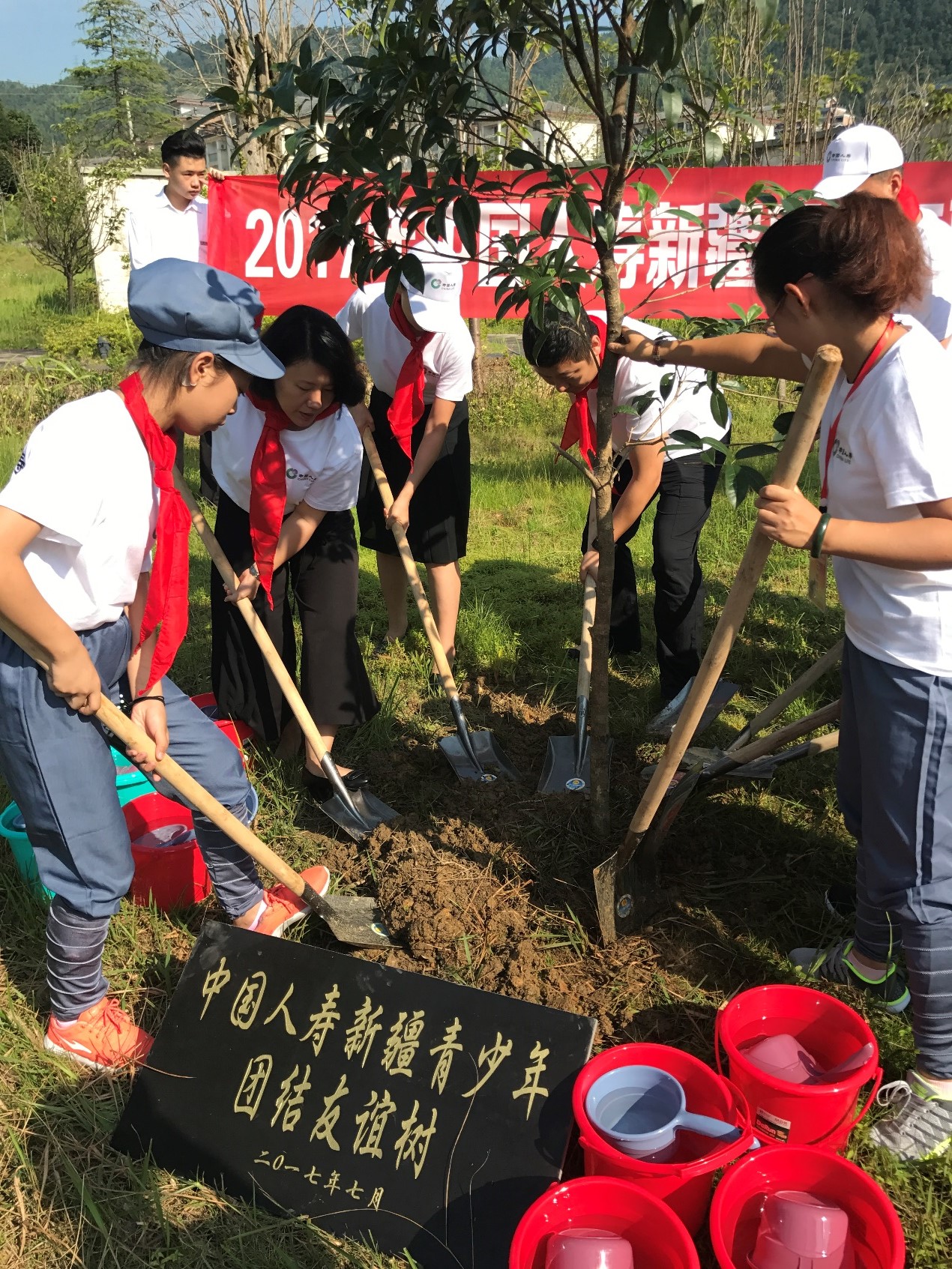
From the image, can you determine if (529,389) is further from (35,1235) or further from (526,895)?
(35,1235)

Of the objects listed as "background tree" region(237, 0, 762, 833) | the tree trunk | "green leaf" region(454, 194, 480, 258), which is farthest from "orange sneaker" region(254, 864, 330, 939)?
the tree trunk

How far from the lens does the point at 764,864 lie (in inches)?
110

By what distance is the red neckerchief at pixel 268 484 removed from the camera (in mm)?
2779

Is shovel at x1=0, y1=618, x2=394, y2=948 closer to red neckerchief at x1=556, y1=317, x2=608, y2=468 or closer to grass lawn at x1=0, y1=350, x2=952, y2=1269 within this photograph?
grass lawn at x1=0, y1=350, x2=952, y2=1269

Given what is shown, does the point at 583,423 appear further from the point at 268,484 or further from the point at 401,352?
the point at 268,484

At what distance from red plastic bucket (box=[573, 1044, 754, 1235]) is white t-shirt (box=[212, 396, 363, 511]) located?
6.03 feet

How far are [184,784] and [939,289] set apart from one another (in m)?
2.43

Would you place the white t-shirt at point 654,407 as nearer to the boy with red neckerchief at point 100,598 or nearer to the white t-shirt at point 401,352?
the white t-shirt at point 401,352

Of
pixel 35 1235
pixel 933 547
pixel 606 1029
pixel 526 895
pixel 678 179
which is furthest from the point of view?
pixel 678 179

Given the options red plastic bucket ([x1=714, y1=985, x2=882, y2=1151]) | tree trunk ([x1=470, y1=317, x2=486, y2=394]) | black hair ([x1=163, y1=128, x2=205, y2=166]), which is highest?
black hair ([x1=163, y1=128, x2=205, y2=166])

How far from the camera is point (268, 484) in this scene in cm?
283

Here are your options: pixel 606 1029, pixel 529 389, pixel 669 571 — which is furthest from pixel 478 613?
pixel 529 389

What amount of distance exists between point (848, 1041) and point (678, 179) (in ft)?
19.0

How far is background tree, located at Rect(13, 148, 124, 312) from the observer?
50.9 feet
